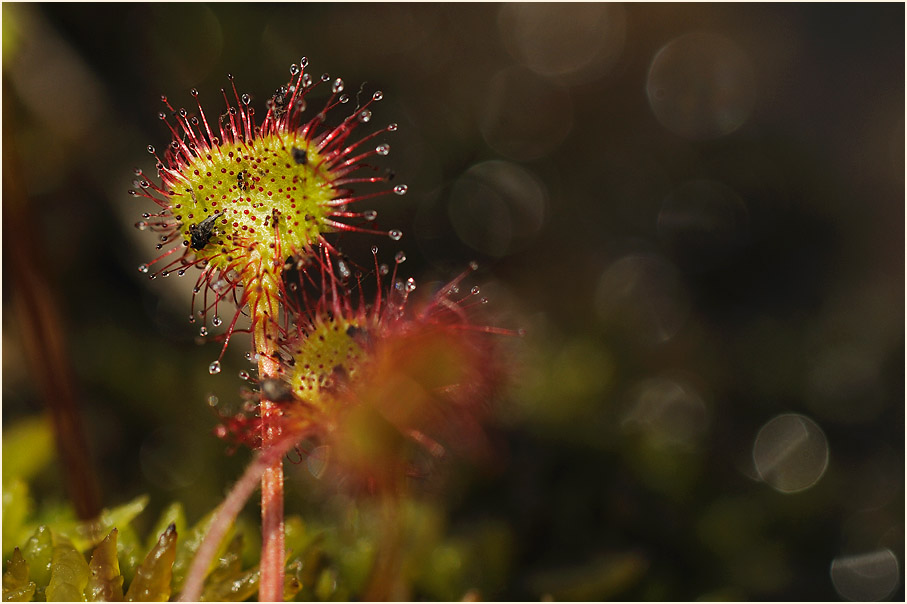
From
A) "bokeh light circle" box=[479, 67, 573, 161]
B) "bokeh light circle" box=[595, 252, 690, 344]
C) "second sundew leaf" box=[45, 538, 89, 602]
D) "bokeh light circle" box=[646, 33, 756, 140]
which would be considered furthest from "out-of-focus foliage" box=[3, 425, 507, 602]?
"bokeh light circle" box=[646, 33, 756, 140]

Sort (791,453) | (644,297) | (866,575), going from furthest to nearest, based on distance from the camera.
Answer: (644,297), (791,453), (866,575)

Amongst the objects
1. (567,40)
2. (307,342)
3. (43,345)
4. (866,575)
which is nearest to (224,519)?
(307,342)

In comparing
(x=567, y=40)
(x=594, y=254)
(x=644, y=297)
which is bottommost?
(x=644, y=297)

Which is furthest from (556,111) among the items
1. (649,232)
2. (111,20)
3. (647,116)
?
(111,20)

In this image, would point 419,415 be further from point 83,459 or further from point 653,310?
point 653,310

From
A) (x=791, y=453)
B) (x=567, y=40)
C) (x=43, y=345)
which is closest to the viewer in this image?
(x=43, y=345)

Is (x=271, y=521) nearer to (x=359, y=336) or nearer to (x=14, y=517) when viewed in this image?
(x=359, y=336)

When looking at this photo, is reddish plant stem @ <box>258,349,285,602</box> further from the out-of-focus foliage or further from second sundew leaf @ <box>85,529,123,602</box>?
second sundew leaf @ <box>85,529,123,602</box>
